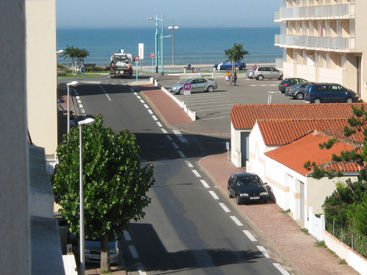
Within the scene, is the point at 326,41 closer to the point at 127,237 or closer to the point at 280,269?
the point at 127,237

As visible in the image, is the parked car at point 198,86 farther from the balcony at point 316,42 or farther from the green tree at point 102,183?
the green tree at point 102,183

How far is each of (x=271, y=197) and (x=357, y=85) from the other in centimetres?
3380

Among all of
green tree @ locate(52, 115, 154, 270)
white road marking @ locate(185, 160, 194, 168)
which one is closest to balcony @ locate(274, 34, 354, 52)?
white road marking @ locate(185, 160, 194, 168)

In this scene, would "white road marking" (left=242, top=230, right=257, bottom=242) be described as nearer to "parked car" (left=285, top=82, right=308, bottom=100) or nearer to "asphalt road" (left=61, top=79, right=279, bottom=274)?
"asphalt road" (left=61, top=79, right=279, bottom=274)

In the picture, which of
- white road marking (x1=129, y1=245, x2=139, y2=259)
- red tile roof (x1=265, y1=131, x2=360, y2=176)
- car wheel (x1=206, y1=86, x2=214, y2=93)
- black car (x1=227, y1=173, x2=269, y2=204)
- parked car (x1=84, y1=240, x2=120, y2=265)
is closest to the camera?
parked car (x1=84, y1=240, x2=120, y2=265)

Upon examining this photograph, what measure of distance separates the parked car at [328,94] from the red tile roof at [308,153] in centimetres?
2391

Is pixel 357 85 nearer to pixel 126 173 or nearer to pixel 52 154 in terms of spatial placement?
pixel 52 154

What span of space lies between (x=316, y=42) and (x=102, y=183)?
171 ft

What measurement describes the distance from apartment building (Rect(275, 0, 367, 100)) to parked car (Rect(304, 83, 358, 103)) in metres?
3.00

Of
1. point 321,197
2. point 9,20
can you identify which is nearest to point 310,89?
point 321,197

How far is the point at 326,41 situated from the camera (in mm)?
70562

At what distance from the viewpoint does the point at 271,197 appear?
36.2m

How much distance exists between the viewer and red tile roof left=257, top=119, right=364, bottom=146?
38656mm

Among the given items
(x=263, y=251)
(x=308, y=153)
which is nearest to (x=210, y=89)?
(x=308, y=153)
